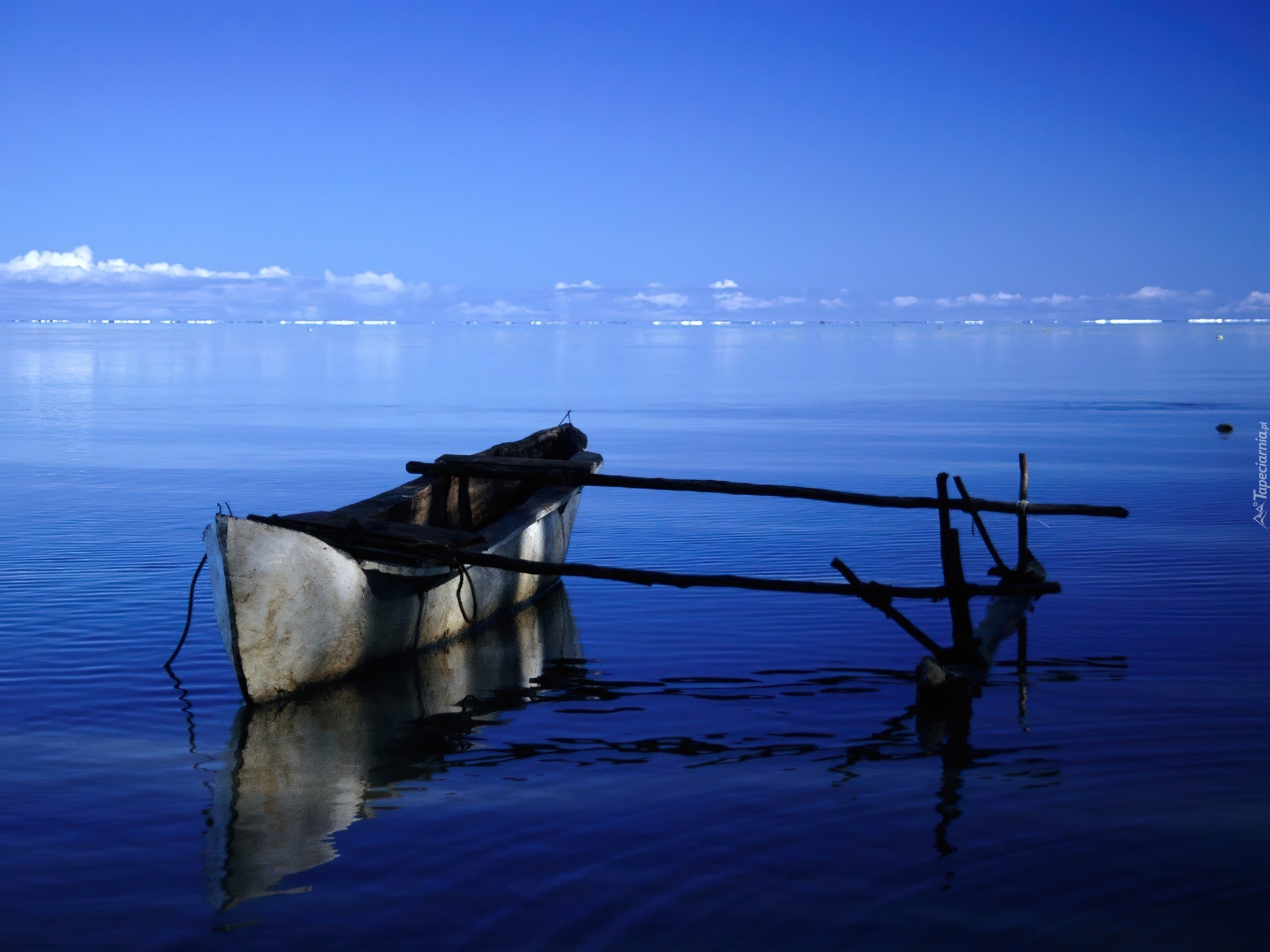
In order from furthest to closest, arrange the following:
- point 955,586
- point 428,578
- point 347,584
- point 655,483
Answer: point 655,483 → point 428,578 → point 955,586 → point 347,584

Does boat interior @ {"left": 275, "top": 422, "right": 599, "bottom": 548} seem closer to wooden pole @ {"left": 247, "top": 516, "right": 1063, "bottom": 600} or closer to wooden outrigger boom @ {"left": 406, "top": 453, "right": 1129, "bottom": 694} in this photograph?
wooden pole @ {"left": 247, "top": 516, "right": 1063, "bottom": 600}

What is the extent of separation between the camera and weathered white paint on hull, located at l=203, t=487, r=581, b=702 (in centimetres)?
729

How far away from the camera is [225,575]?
7199mm

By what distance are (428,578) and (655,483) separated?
1.93 meters

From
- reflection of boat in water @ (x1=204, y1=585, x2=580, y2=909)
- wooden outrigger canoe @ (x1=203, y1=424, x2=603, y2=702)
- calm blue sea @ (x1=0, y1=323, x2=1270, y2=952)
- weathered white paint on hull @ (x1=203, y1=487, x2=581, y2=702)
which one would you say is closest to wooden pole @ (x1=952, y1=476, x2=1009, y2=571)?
calm blue sea @ (x1=0, y1=323, x2=1270, y2=952)

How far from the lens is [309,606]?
7660 mm

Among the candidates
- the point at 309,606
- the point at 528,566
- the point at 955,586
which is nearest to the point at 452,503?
the point at 528,566

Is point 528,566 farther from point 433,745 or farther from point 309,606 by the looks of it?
point 433,745

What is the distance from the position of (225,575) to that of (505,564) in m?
2.05

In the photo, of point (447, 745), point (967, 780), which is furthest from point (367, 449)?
point (967, 780)

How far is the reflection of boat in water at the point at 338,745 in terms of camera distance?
18.1 ft

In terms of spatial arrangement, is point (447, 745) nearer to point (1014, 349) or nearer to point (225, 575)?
point (225, 575)

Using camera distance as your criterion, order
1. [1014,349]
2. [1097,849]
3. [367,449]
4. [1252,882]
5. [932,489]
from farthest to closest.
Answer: [1014,349]
[367,449]
[932,489]
[1097,849]
[1252,882]

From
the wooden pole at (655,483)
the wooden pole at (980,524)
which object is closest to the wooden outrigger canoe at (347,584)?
the wooden pole at (655,483)
